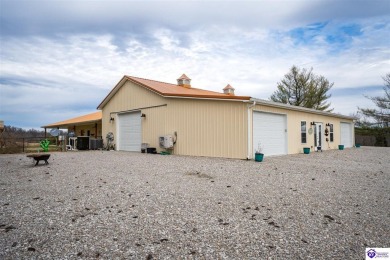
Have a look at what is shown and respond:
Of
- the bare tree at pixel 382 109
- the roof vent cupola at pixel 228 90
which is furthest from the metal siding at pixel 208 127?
the bare tree at pixel 382 109

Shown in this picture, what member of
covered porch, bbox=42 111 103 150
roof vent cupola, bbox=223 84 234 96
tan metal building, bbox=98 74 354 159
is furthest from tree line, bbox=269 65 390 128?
covered porch, bbox=42 111 103 150

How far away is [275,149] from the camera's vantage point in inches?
504

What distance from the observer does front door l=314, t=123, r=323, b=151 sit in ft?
54.0

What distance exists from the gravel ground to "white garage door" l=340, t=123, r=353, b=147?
16.7 metres

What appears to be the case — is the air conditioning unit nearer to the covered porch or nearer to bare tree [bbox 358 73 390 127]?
the covered porch

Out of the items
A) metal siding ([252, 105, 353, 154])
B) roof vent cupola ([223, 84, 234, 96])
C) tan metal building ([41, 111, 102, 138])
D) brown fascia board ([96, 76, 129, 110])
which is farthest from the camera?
tan metal building ([41, 111, 102, 138])

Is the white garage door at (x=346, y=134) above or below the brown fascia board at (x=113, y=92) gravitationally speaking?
below

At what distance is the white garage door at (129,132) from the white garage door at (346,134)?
17376 mm

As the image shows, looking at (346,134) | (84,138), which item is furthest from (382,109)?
(84,138)

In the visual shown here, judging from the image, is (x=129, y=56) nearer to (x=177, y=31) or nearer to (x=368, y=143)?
(x=177, y=31)

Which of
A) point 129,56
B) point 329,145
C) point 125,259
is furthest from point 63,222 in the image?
point 329,145

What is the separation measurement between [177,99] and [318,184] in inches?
330

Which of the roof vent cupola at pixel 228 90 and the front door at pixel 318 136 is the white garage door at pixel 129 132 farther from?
the front door at pixel 318 136

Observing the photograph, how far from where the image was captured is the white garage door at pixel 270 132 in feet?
37.4
